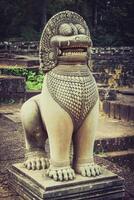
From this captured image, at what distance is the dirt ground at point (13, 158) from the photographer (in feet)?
12.8

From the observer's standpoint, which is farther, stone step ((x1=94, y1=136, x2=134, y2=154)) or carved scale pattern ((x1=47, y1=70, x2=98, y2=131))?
stone step ((x1=94, y1=136, x2=134, y2=154))

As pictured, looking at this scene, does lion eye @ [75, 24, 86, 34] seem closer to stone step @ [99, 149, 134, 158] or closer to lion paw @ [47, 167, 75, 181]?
lion paw @ [47, 167, 75, 181]

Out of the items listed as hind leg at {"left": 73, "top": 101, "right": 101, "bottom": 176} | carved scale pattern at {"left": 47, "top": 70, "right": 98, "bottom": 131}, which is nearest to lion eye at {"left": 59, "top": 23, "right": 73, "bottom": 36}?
carved scale pattern at {"left": 47, "top": 70, "right": 98, "bottom": 131}

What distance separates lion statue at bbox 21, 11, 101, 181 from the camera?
3316 millimetres

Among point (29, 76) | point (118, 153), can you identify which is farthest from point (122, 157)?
point (29, 76)

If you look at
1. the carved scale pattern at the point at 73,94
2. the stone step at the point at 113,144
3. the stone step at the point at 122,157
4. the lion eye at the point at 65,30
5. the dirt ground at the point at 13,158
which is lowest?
the stone step at the point at 122,157

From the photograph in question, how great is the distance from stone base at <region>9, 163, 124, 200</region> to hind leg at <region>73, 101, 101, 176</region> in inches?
2.7

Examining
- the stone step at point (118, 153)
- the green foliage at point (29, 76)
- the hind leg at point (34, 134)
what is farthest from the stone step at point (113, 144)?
the green foliage at point (29, 76)

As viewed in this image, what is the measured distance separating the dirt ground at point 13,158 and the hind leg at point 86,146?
0.58 metres

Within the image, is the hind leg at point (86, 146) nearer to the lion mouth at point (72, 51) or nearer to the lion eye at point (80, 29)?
the lion mouth at point (72, 51)

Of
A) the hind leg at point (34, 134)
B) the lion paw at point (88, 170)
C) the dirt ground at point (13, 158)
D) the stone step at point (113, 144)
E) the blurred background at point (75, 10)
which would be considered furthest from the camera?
the blurred background at point (75, 10)

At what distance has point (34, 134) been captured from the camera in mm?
3723

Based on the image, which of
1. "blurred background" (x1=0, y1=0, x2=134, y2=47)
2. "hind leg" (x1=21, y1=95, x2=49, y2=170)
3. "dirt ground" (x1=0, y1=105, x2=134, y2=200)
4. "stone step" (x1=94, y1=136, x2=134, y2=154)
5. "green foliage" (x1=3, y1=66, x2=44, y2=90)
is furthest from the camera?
"blurred background" (x1=0, y1=0, x2=134, y2=47)

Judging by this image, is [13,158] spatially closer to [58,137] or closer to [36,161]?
[36,161]
